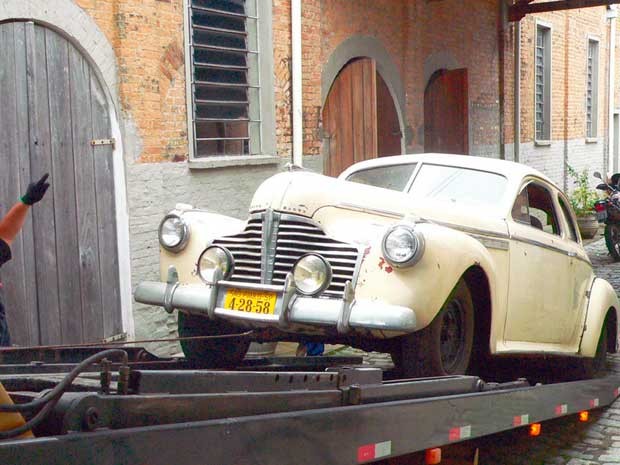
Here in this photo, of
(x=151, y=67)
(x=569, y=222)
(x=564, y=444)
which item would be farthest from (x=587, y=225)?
(x=564, y=444)

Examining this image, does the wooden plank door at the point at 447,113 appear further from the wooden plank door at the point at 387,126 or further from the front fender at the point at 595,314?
the front fender at the point at 595,314

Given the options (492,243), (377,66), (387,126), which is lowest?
(492,243)

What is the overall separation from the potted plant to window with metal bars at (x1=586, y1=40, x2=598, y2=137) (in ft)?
6.67

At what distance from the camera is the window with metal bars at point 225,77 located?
9234 mm

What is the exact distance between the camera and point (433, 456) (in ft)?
14.3

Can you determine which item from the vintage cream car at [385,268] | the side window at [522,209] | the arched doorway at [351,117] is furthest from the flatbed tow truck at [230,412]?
the arched doorway at [351,117]

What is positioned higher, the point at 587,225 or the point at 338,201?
the point at 338,201

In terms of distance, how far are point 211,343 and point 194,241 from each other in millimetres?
654

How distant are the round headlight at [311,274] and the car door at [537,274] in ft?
4.91

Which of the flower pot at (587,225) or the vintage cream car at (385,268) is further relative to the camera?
the flower pot at (587,225)

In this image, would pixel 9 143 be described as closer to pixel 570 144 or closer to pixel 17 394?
pixel 17 394

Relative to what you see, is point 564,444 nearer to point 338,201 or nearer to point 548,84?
point 338,201

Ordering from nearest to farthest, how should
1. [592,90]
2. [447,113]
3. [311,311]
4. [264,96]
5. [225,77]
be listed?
[311,311]
[225,77]
[264,96]
[447,113]
[592,90]

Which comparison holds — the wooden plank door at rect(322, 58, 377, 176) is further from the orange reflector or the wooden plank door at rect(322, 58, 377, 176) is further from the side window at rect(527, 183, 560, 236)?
the orange reflector
